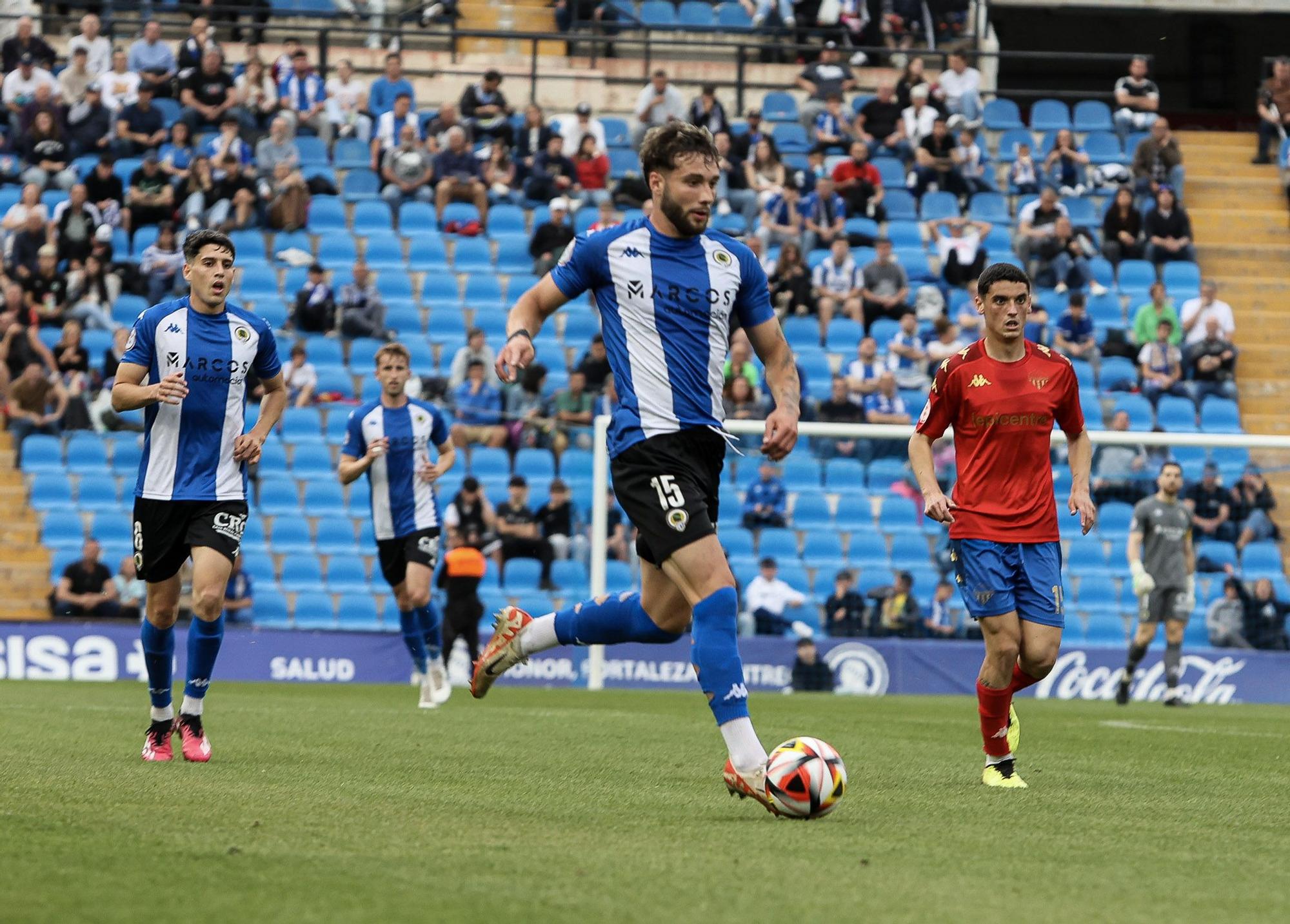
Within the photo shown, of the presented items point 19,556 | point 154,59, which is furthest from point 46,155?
point 19,556

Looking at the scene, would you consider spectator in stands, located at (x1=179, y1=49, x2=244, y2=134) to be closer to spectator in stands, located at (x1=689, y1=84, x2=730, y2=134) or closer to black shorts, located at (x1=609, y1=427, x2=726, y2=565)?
spectator in stands, located at (x1=689, y1=84, x2=730, y2=134)

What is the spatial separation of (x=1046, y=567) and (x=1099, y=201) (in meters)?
18.1

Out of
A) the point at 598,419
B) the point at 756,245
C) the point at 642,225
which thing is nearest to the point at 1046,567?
the point at 642,225

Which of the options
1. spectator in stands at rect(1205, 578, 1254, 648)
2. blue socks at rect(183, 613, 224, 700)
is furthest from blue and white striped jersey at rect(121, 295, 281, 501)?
spectator in stands at rect(1205, 578, 1254, 648)

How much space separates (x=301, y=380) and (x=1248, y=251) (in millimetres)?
14267

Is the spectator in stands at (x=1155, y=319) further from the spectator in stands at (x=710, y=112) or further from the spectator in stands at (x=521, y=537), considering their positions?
the spectator in stands at (x=521, y=537)

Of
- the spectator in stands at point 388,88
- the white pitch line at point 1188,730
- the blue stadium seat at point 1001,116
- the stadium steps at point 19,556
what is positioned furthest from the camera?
the blue stadium seat at point 1001,116

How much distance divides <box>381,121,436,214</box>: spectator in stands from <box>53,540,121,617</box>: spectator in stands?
7299 mm

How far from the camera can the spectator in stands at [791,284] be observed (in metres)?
22.3

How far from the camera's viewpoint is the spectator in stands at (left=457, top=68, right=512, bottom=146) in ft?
79.4

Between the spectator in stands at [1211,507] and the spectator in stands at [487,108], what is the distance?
34.6ft

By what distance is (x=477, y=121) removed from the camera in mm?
24375

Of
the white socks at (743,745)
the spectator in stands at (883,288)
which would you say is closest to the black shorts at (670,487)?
the white socks at (743,745)

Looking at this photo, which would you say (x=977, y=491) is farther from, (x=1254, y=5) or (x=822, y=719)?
(x=1254, y=5)
